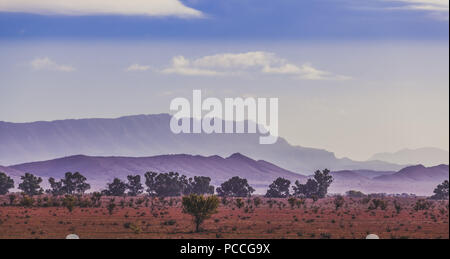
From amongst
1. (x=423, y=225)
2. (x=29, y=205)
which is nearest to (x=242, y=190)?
(x=29, y=205)

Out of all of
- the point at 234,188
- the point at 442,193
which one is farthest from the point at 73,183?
the point at 442,193

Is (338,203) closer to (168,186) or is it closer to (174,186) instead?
(174,186)

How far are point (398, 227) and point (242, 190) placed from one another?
5991 centimetres

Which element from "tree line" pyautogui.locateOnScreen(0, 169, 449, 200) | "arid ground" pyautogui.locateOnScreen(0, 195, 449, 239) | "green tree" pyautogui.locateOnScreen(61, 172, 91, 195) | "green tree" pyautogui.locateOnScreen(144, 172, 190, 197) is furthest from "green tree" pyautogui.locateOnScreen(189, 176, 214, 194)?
"arid ground" pyautogui.locateOnScreen(0, 195, 449, 239)

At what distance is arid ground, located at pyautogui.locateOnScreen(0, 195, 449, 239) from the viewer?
195 ft

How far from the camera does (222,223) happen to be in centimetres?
7012

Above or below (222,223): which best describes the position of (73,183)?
above

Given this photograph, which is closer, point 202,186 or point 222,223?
point 222,223

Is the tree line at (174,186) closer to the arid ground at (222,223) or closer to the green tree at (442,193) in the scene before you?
the green tree at (442,193)

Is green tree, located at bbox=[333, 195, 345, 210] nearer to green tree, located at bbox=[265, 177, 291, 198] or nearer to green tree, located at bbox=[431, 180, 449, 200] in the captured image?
green tree, located at bbox=[265, 177, 291, 198]

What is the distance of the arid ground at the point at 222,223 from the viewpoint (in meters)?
59.5
